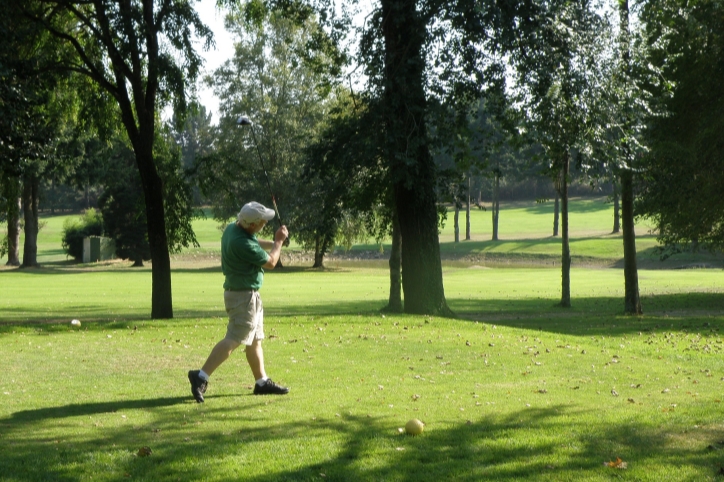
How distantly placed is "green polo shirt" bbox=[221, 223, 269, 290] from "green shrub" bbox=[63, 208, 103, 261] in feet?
207

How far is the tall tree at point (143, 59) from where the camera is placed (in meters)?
20.0

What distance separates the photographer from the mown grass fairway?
641cm

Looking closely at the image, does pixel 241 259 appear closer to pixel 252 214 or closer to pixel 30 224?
pixel 252 214

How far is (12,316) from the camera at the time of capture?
2445 centimetres

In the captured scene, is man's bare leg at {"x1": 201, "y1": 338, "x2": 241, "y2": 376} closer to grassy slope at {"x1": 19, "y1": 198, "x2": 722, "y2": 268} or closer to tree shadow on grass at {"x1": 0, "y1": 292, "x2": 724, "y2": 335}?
tree shadow on grass at {"x1": 0, "y1": 292, "x2": 724, "y2": 335}

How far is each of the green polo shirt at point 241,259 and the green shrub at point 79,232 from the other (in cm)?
6315

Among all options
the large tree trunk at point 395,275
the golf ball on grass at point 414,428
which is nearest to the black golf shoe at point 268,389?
the golf ball on grass at point 414,428

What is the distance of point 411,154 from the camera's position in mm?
18328

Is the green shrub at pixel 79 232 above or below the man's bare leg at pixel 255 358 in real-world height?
above

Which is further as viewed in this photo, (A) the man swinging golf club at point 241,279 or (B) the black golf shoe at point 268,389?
(B) the black golf shoe at point 268,389

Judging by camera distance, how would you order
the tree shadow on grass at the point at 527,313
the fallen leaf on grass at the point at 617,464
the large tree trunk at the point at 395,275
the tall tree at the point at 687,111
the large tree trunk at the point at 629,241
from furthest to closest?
1. the large tree trunk at the point at 629,241
2. the large tree trunk at the point at 395,275
3. the tall tree at the point at 687,111
4. the tree shadow on grass at the point at 527,313
5. the fallen leaf on grass at the point at 617,464

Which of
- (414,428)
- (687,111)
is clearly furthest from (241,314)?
(687,111)

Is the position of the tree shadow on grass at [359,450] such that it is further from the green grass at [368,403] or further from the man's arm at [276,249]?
the man's arm at [276,249]

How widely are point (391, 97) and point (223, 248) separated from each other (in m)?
9.78
